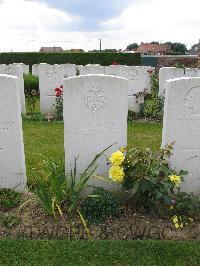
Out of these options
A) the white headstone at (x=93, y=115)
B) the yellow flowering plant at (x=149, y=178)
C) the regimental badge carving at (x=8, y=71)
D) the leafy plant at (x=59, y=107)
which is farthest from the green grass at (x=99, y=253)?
the regimental badge carving at (x=8, y=71)

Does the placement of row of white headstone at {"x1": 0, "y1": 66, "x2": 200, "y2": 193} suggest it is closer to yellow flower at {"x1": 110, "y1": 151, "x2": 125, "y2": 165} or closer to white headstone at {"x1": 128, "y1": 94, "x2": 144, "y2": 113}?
yellow flower at {"x1": 110, "y1": 151, "x2": 125, "y2": 165}

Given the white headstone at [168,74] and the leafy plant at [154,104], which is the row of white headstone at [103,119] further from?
the white headstone at [168,74]

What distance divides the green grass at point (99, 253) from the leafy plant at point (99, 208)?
1.33 ft

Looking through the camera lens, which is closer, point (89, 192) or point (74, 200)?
point (74, 200)

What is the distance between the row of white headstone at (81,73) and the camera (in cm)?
1028

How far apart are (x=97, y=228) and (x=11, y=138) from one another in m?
1.53

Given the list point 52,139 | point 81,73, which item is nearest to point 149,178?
point 52,139

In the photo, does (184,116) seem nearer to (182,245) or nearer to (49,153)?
(182,245)

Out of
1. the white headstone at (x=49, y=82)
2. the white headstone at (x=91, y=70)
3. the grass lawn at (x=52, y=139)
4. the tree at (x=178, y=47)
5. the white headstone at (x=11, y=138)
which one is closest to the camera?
the white headstone at (x=11, y=138)

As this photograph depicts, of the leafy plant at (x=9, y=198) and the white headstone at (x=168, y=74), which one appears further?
the white headstone at (x=168, y=74)

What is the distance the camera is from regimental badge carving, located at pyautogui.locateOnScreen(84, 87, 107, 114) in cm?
449

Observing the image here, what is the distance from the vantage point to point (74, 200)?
427 centimetres

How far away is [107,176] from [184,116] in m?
1.18

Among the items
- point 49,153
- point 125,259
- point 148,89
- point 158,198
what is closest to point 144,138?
point 49,153
